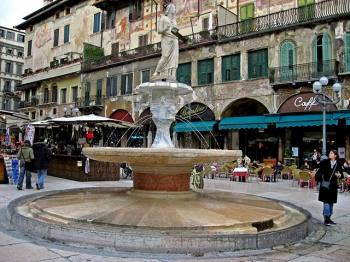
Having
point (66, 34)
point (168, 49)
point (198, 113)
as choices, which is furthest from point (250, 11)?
point (66, 34)

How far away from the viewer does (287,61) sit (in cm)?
2073

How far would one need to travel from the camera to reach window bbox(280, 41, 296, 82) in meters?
20.4

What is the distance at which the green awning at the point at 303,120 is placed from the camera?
18481 mm

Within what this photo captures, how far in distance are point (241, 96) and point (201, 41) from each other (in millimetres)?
5168

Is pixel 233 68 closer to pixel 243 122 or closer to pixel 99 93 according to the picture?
pixel 243 122

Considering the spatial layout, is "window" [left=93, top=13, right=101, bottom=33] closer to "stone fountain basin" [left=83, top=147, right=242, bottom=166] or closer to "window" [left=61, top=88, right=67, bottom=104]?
"window" [left=61, top=88, right=67, bottom=104]

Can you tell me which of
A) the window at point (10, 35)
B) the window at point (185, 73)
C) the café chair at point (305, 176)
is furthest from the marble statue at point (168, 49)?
the window at point (10, 35)

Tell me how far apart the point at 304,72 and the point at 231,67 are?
492 cm

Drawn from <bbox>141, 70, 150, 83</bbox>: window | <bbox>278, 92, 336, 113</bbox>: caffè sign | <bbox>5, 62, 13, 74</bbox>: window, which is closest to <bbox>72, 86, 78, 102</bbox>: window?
<bbox>141, 70, 150, 83</bbox>: window

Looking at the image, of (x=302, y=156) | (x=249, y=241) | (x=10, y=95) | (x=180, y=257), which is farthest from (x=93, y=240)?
(x=10, y=95)

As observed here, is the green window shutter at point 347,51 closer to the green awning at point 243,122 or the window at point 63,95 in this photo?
the green awning at point 243,122

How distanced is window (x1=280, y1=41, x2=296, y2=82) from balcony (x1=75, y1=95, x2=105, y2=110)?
16629mm

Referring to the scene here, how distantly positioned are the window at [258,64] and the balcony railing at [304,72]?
71cm

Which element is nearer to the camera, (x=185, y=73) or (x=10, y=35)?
(x=185, y=73)
